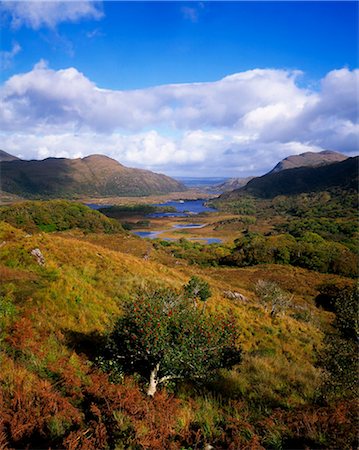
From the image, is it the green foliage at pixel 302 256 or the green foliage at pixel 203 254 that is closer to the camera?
the green foliage at pixel 302 256

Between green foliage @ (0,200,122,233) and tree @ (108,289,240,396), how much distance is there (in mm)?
71984

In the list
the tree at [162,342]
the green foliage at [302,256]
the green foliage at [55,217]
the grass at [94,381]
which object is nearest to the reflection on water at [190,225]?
the green foliage at [55,217]

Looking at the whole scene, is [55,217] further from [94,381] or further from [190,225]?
[94,381]

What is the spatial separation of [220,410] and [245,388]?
2.15 metres

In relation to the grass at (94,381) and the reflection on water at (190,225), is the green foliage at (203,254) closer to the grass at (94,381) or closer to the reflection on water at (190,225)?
the grass at (94,381)

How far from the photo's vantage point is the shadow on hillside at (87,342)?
31.6 feet

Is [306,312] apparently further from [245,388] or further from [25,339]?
[25,339]

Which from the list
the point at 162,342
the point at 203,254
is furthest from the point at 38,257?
the point at 203,254

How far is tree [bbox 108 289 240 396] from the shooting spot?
7309mm

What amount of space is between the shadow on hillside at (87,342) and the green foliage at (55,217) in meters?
68.5

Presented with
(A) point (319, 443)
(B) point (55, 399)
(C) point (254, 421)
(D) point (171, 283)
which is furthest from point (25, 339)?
(D) point (171, 283)

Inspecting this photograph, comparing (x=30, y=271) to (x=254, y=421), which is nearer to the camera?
(x=254, y=421)

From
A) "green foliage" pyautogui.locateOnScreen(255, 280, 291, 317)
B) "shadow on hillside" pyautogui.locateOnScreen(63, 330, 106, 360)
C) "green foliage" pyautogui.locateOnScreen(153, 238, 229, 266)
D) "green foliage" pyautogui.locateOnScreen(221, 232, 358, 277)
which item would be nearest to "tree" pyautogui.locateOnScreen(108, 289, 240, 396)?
"shadow on hillside" pyautogui.locateOnScreen(63, 330, 106, 360)

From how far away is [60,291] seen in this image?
13.4 metres
